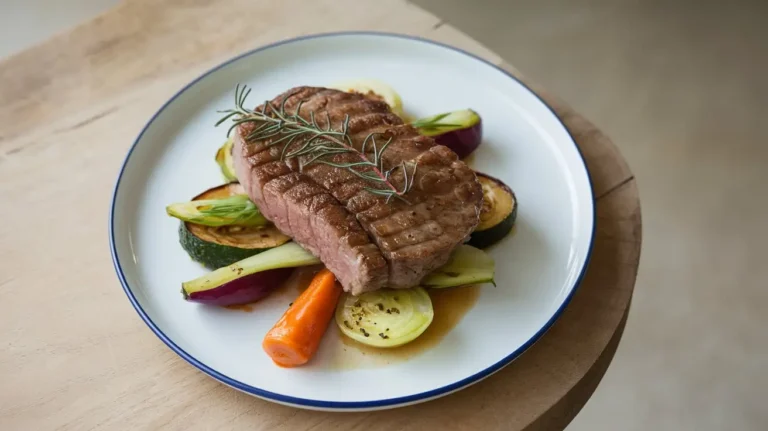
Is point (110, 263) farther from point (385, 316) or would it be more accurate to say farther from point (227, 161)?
point (385, 316)

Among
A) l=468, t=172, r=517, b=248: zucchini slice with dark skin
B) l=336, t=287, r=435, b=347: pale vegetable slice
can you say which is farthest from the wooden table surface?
l=468, t=172, r=517, b=248: zucchini slice with dark skin

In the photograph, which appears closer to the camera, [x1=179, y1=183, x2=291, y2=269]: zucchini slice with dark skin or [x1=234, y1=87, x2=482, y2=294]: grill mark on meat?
[x1=234, y1=87, x2=482, y2=294]: grill mark on meat

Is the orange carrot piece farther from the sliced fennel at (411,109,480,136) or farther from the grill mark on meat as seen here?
the sliced fennel at (411,109,480,136)

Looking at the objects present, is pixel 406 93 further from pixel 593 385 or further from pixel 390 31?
pixel 593 385

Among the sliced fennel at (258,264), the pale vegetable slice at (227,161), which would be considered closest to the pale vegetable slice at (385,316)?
the sliced fennel at (258,264)

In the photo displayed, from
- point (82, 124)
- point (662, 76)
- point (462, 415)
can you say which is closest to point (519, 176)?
point (462, 415)
